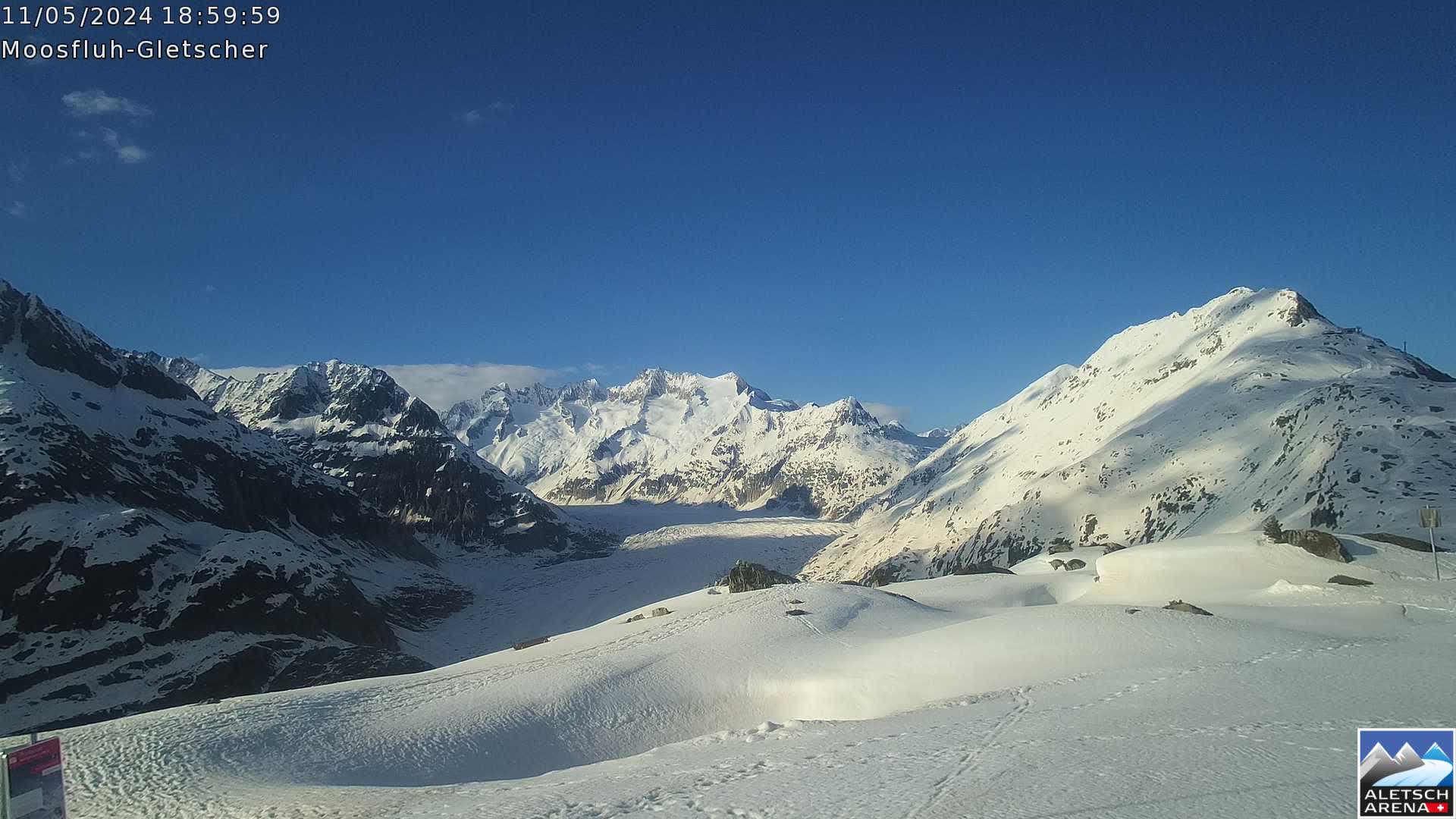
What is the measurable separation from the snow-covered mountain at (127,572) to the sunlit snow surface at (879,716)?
170ft

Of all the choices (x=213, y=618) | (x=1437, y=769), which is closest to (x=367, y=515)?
(x=213, y=618)

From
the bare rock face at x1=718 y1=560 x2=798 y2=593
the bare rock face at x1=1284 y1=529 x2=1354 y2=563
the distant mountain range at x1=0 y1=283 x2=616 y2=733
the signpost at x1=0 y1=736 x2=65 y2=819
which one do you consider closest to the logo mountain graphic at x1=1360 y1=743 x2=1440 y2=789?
the signpost at x1=0 y1=736 x2=65 y2=819

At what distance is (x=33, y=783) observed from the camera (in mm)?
11625

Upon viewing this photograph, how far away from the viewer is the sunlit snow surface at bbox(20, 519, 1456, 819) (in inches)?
413

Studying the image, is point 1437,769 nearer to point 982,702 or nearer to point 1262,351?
point 982,702

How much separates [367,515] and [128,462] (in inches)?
2311

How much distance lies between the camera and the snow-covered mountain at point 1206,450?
169 feet

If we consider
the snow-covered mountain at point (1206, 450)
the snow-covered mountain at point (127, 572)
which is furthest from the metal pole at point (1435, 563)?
the snow-covered mountain at point (127, 572)

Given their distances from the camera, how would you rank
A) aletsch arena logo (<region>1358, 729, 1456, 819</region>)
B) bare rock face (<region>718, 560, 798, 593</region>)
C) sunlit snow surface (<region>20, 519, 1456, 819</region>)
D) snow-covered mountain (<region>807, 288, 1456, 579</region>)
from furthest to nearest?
1. snow-covered mountain (<region>807, 288, 1456, 579</region>)
2. bare rock face (<region>718, 560, 798, 593</region>)
3. sunlit snow surface (<region>20, 519, 1456, 819</region>)
4. aletsch arena logo (<region>1358, 729, 1456, 819</region>)

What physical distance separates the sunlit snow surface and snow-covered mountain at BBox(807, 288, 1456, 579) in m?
27.6

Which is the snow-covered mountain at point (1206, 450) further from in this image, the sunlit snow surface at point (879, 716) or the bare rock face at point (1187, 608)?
the sunlit snow surface at point (879, 716)

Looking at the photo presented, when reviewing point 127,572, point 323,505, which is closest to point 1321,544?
point 127,572

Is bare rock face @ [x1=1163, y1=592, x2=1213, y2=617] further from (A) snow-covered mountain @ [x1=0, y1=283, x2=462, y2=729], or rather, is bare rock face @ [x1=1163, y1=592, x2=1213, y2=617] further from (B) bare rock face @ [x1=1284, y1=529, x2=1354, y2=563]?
(A) snow-covered mountain @ [x1=0, y1=283, x2=462, y2=729]

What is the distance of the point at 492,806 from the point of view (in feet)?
41.5
